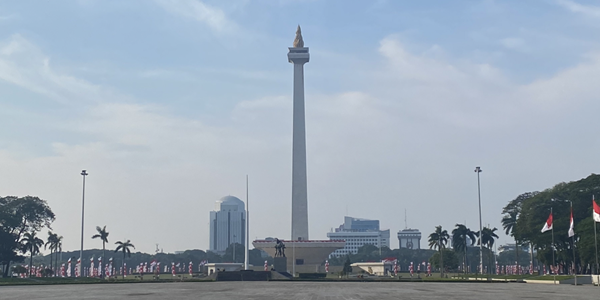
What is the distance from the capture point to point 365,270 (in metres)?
113

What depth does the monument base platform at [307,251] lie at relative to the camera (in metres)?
108

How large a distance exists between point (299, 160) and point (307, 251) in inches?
616

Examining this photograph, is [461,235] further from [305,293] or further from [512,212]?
[305,293]

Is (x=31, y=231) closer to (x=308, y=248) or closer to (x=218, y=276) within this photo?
(x=218, y=276)

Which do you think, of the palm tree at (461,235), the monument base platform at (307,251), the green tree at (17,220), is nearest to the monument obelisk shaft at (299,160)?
the monument base platform at (307,251)

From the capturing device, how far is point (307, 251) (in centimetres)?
10994

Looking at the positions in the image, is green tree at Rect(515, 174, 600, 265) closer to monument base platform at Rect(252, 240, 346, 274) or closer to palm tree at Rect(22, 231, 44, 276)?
monument base platform at Rect(252, 240, 346, 274)

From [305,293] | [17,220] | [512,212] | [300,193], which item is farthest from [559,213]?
[17,220]

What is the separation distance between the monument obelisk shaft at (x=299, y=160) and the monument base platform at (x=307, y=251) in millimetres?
1696

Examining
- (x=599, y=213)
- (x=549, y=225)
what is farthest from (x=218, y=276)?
(x=599, y=213)

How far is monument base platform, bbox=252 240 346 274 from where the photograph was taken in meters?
108

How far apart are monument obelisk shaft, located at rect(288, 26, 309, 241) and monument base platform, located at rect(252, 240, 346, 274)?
66.8 inches

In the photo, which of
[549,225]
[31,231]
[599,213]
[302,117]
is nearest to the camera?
[599,213]

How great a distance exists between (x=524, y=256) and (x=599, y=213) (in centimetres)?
12954
